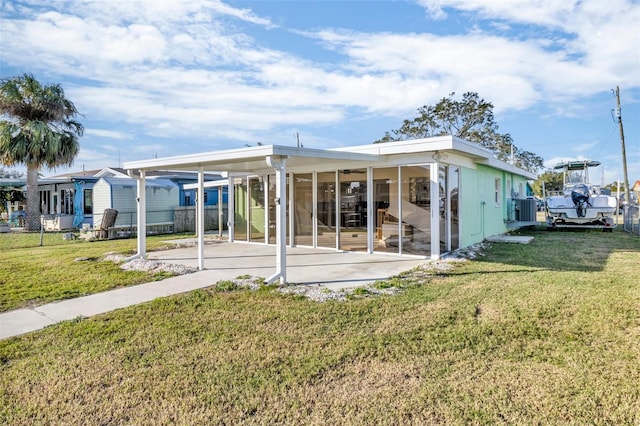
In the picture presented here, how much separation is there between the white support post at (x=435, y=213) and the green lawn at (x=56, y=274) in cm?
594

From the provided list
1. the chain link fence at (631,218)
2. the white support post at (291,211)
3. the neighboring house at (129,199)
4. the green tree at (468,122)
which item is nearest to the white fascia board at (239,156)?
the white support post at (291,211)

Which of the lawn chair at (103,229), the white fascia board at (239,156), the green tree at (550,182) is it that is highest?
the green tree at (550,182)

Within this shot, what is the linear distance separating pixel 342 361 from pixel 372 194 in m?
6.69

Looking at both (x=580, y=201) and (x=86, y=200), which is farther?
(x=86, y=200)

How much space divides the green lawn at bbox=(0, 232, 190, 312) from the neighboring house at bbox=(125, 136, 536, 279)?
8.20ft

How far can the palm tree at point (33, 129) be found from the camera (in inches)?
715

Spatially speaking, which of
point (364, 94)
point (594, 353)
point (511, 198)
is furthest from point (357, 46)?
point (594, 353)

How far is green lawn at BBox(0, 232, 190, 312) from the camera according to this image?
6473 mm

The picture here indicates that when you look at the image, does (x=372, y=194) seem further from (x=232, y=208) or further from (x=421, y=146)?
(x=232, y=208)

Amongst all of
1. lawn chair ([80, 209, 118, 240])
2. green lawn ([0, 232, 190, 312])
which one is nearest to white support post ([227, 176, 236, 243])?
green lawn ([0, 232, 190, 312])

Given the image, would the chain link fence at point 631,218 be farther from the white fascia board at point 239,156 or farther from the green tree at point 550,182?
the green tree at point 550,182

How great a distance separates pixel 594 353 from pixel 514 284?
274 centimetres

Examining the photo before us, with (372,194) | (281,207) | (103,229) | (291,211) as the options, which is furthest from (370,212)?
(103,229)

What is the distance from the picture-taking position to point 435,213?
9.27m
